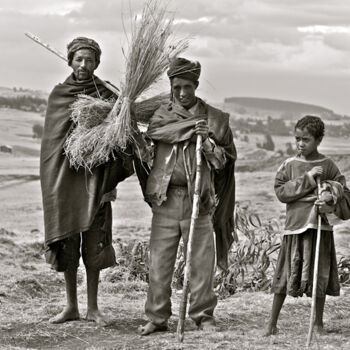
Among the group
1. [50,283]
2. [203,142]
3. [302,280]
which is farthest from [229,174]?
[50,283]

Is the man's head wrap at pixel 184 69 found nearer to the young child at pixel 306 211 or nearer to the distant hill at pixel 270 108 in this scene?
the young child at pixel 306 211

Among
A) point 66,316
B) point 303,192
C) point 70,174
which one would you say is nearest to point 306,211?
point 303,192

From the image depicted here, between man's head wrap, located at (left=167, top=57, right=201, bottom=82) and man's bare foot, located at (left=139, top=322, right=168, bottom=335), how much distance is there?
1.70 m

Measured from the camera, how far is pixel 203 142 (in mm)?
5793

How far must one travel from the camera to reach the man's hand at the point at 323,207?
5.69 meters

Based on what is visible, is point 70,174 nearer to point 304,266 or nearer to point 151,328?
point 151,328

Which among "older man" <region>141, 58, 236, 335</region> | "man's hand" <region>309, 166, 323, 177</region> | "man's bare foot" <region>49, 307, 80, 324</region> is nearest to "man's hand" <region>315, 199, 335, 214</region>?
"man's hand" <region>309, 166, 323, 177</region>

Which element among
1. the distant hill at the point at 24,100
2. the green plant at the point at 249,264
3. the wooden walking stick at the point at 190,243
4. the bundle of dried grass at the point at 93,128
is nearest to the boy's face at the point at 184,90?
the bundle of dried grass at the point at 93,128

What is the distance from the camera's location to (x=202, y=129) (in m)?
5.73

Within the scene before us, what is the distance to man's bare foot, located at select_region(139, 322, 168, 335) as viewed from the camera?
19.5 feet

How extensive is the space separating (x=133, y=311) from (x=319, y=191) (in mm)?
1942

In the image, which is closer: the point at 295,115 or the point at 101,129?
the point at 101,129

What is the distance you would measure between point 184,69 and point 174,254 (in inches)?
50.1

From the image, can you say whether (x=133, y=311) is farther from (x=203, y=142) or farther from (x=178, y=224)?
(x=203, y=142)
